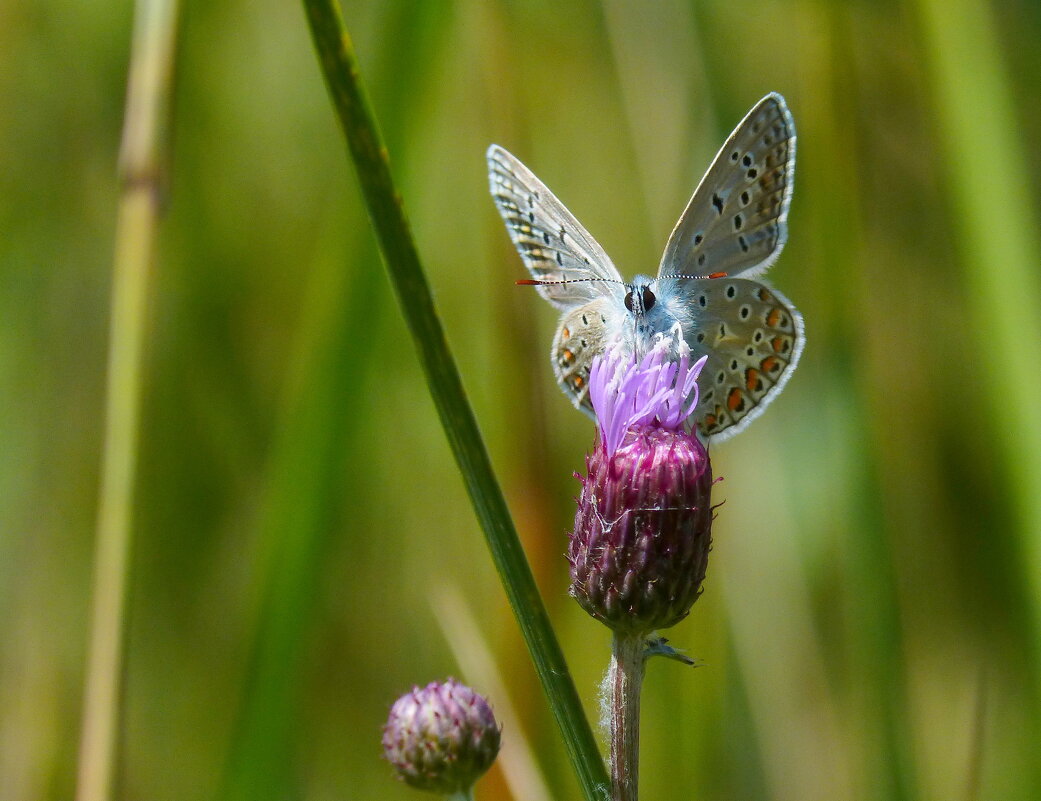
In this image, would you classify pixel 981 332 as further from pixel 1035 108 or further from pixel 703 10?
pixel 1035 108

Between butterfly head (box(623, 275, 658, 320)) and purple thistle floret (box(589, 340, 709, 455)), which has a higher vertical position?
butterfly head (box(623, 275, 658, 320))

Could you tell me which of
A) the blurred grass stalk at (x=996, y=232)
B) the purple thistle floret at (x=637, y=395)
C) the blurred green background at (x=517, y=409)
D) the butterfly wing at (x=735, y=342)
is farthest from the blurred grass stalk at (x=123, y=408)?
the blurred grass stalk at (x=996, y=232)

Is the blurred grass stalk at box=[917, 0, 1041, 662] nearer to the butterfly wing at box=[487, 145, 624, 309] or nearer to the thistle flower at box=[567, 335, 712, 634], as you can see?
the thistle flower at box=[567, 335, 712, 634]

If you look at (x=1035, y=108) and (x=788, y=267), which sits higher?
(x=1035, y=108)

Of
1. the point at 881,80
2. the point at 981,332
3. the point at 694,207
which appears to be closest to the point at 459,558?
the point at 694,207

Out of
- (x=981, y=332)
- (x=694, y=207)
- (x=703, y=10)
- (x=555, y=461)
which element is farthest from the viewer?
(x=555, y=461)

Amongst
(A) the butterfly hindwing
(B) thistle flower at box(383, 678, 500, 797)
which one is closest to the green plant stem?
(B) thistle flower at box(383, 678, 500, 797)
